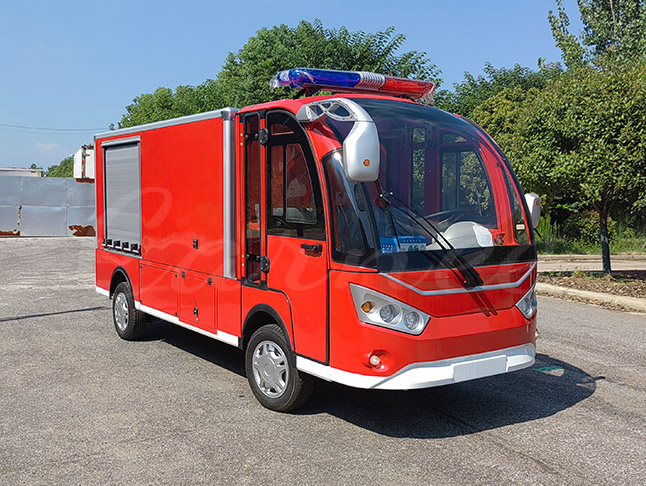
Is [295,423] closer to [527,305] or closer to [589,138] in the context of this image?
[527,305]

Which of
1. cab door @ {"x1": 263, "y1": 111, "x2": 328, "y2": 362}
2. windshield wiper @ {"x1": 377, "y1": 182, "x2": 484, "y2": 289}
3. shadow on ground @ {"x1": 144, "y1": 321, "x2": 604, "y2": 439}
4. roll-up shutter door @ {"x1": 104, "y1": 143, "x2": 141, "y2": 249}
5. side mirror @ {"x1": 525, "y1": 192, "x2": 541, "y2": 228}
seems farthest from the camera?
roll-up shutter door @ {"x1": 104, "y1": 143, "x2": 141, "y2": 249}

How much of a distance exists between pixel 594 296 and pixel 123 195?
8.43 m

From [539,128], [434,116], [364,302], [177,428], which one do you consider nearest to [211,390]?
[177,428]

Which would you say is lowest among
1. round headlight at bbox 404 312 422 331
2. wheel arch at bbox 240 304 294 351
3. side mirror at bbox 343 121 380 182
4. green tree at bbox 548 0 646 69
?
wheel arch at bbox 240 304 294 351

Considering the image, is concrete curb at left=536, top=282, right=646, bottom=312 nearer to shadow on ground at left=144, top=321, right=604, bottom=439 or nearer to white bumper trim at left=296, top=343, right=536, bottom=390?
shadow on ground at left=144, top=321, right=604, bottom=439

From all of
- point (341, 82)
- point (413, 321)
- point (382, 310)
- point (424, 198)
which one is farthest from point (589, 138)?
point (382, 310)

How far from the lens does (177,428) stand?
5227mm

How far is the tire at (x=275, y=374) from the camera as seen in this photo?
17.7 ft

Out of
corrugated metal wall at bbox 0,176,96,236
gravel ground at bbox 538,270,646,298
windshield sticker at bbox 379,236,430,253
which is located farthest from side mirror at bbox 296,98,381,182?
corrugated metal wall at bbox 0,176,96,236

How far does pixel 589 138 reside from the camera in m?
12.8

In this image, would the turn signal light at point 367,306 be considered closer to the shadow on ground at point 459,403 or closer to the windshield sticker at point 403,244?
the windshield sticker at point 403,244

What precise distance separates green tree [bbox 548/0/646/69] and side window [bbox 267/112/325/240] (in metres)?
29.1

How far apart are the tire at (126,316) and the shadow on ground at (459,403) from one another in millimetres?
1663

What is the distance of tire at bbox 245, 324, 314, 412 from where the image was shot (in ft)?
17.7
